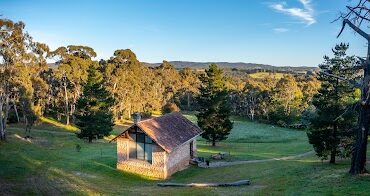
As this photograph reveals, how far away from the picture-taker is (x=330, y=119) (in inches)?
1126

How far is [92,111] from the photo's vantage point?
54156 millimetres

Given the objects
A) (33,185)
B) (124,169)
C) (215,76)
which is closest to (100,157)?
(124,169)

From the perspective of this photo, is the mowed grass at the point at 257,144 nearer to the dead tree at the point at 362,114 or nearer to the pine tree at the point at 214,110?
the pine tree at the point at 214,110

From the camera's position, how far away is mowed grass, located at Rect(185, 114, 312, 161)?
148ft

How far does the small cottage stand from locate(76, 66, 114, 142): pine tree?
67.2ft

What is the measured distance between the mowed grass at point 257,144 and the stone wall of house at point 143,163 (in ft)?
33.8

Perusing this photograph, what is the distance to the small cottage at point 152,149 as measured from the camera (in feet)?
108

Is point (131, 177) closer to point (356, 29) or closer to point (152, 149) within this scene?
point (152, 149)

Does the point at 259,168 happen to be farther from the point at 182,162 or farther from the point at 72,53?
the point at 72,53

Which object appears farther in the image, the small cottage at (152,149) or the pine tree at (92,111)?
the pine tree at (92,111)

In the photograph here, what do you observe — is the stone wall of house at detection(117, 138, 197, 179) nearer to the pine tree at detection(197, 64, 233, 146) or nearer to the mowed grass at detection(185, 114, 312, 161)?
the mowed grass at detection(185, 114, 312, 161)

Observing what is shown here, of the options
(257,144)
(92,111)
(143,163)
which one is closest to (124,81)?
(92,111)

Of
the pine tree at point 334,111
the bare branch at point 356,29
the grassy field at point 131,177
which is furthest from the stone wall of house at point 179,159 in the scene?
the bare branch at point 356,29

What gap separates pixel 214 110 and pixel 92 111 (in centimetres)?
1828
